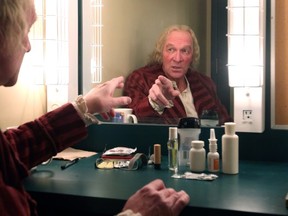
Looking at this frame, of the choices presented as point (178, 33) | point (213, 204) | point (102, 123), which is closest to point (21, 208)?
point (213, 204)

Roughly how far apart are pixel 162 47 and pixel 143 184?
0.77 m

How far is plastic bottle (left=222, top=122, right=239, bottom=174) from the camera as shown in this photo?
1252 mm

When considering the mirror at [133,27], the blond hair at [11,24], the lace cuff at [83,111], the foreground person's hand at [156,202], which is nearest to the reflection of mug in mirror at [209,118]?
the mirror at [133,27]

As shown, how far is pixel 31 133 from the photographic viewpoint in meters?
1.19

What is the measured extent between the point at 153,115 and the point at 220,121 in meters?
0.26

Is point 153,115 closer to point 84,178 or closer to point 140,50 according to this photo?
point 140,50

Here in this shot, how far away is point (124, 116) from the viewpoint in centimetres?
169

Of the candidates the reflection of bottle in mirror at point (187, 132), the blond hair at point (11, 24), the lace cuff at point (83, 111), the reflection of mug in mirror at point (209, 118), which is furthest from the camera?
the reflection of mug in mirror at point (209, 118)

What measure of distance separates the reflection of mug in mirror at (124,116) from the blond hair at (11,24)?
0.78 metres

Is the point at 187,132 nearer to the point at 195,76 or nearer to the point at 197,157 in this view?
the point at 197,157

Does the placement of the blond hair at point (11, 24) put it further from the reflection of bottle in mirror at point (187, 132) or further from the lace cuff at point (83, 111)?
the reflection of bottle in mirror at point (187, 132)

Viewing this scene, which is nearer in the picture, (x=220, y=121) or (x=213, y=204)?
(x=213, y=204)

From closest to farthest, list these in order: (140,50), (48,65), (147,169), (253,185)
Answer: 1. (253,185)
2. (147,169)
3. (48,65)
4. (140,50)

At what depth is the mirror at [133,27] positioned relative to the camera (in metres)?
1.76
